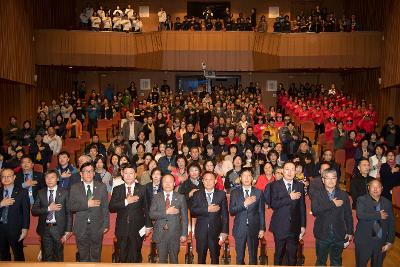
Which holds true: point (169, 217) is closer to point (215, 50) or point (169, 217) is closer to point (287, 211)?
point (287, 211)

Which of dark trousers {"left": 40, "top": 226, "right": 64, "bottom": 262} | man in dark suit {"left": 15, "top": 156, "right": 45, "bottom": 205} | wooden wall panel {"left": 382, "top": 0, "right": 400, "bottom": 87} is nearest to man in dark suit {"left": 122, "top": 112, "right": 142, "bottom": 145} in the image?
man in dark suit {"left": 15, "top": 156, "right": 45, "bottom": 205}

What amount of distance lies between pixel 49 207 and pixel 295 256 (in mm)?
2613

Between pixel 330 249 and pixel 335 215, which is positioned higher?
pixel 335 215

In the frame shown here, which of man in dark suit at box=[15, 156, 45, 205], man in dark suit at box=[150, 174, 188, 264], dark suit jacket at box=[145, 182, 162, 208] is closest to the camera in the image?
man in dark suit at box=[150, 174, 188, 264]

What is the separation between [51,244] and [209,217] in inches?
65.9

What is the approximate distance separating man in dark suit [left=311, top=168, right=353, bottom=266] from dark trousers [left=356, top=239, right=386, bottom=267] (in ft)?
0.55

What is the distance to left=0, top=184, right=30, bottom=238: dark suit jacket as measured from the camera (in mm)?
5148

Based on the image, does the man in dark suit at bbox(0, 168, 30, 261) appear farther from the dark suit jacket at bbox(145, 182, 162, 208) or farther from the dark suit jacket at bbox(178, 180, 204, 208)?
the dark suit jacket at bbox(178, 180, 204, 208)

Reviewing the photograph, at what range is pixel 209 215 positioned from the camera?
5.11m

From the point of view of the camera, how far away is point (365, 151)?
855 cm

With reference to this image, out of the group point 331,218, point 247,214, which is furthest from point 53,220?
point 331,218

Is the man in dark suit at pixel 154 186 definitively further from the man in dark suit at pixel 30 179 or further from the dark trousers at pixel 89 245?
the man in dark suit at pixel 30 179

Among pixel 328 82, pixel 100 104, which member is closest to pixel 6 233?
pixel 100 104

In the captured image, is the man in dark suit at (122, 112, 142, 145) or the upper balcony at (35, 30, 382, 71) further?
the upper balcony at (35, 30, 382, 71)
